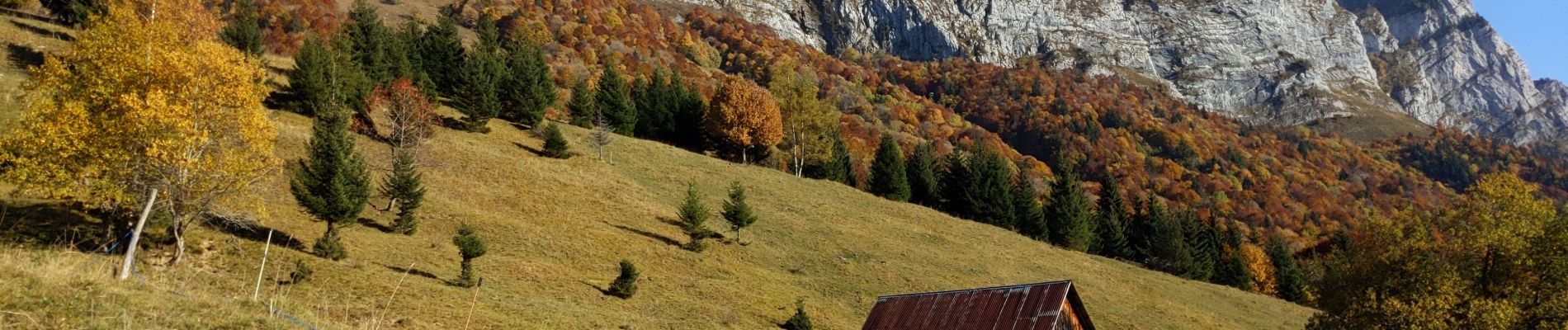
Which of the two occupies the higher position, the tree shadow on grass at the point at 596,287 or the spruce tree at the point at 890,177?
the spruce tree at the point at 890,177

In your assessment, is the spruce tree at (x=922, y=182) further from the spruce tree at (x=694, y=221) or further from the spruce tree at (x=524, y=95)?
the spruce tree at (x=694, y=221)

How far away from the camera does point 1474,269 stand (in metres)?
26.8

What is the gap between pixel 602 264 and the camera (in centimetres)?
3281

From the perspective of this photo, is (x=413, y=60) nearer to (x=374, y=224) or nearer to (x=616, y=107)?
(x=616, y=107)

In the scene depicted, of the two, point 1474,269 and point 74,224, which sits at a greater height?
point 1474,269

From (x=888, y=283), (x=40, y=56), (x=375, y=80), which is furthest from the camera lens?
(x=375, y=80)

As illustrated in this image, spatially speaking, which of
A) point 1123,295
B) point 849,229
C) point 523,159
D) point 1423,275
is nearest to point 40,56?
point 523,159

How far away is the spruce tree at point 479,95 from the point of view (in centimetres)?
5416

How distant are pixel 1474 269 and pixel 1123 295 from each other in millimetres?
19768

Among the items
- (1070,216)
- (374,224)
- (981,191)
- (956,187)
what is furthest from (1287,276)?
(374,224)

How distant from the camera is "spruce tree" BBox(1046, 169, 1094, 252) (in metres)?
68.2

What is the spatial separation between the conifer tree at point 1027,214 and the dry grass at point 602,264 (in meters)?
10.2

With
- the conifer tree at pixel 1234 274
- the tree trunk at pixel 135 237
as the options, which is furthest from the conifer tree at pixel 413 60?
the conifer tree at pixel 1234 274

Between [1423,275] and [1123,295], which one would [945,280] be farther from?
[1423,275]
